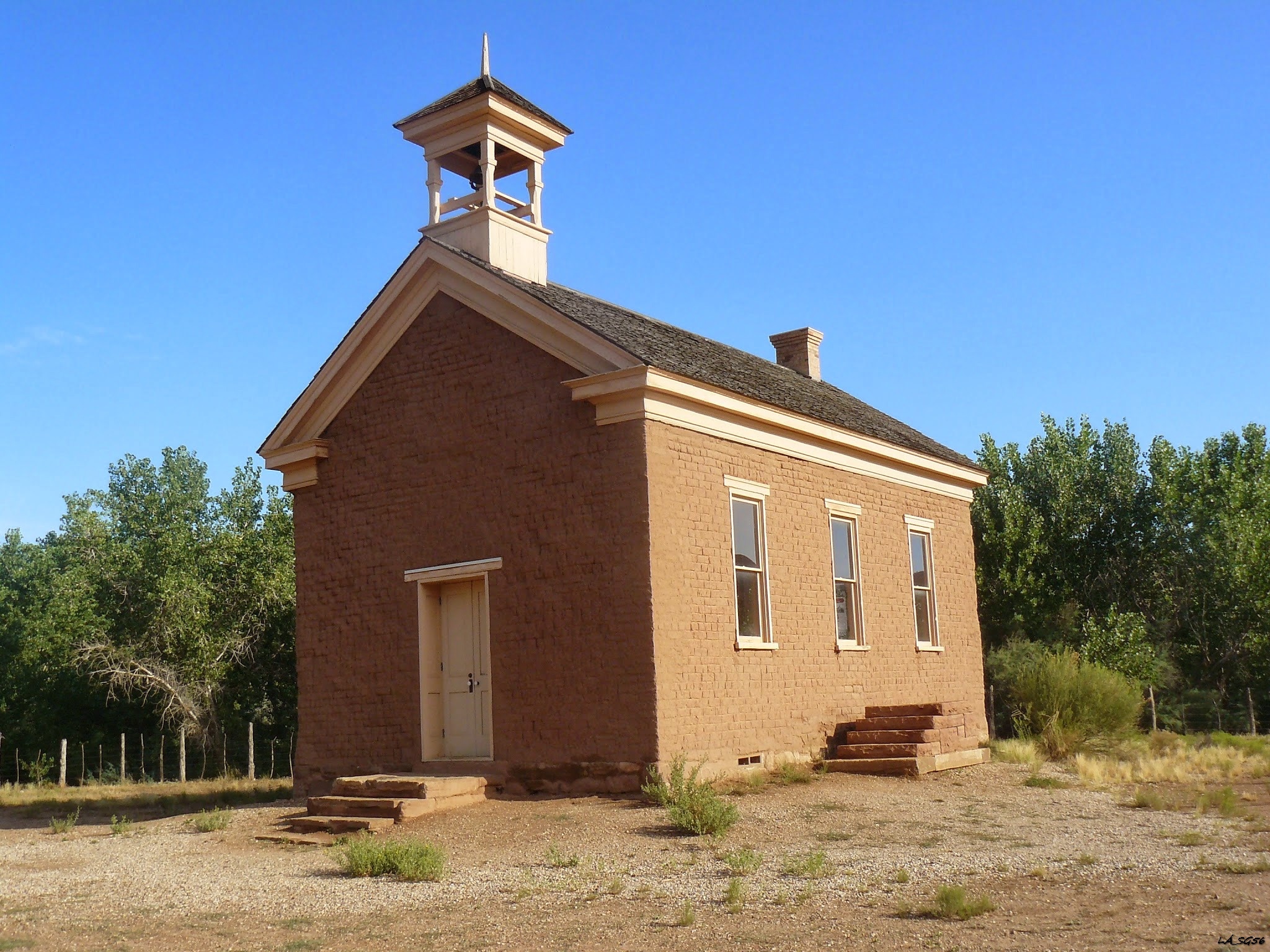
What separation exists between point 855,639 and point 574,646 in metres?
5.63

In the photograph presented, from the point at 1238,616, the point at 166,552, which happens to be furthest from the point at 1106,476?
the point at 166,552

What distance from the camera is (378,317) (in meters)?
17.7

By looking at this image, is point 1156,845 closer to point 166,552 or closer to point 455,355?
point 455,355

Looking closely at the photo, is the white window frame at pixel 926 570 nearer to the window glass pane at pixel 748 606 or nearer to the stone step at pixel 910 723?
the stone step at pixel 910 723

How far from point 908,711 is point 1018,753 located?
2269mm

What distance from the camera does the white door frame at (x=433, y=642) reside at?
16.2 m

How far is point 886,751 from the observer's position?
55.6 ft

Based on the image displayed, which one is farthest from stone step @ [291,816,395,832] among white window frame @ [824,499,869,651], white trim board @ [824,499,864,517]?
white trim board @ [824,499,864,517]

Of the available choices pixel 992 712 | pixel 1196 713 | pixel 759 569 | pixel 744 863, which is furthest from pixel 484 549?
pixel 1196 713

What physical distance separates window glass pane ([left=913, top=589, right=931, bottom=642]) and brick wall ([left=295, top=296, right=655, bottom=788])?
814 centimetres

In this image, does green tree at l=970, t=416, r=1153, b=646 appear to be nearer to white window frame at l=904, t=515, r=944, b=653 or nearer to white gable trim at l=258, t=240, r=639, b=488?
white window frame at l=904, t=515, r=944, b=653

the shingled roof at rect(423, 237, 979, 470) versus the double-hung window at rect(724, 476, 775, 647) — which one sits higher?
the shingled roof at rect(423, 237, 979, 470)

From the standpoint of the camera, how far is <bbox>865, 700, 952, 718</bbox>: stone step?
58.5 ft

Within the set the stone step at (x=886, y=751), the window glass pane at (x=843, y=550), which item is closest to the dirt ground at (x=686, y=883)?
the stone step at (x=886, y=751)
